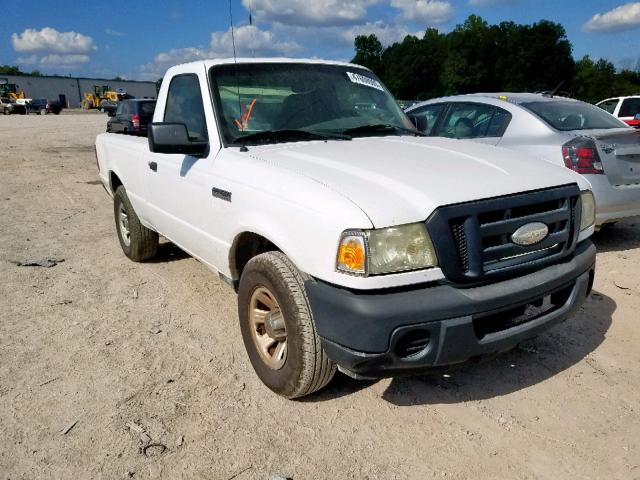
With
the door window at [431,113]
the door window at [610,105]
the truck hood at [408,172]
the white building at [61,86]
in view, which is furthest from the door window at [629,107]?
the white building at [61,86]

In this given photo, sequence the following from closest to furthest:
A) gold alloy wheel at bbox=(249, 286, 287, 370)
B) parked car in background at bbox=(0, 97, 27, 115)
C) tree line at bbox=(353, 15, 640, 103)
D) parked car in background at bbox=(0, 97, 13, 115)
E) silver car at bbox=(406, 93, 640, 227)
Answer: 1. gold alloy wheel at bbox=(249, 286, 287, 370)
2. silver car at bbox=(406, 93, 640, 227)
3. parked car in background at bbox=(0, 97, 13, 115)
4. parked car in background at bbox=(0, 97, 27, 115)
5. tree line at bbox=(353, 15, 640, 103)

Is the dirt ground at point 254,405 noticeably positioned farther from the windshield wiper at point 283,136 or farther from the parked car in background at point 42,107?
the parked car in background at point 42,107

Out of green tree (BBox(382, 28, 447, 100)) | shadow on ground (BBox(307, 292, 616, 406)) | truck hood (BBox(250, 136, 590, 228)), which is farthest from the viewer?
green tree (BBox(382, 28, 447, 100))

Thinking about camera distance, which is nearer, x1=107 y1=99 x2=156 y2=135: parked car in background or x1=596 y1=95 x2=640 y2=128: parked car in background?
x1=596 y1=95 x2=640 y2=128: parked car in background

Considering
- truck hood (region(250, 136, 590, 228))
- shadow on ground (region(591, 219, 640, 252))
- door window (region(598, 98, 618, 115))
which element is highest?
door window (region(598, 98, 618, 115))

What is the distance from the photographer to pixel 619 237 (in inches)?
240

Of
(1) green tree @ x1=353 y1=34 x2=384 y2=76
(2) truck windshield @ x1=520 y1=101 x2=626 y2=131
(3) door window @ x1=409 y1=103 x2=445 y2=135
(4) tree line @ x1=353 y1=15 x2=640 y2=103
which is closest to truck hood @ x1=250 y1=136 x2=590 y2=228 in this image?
(2) truck windshield @ x1=520 y1=101 x2=626 y2=131

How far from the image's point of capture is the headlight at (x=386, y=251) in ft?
7.39

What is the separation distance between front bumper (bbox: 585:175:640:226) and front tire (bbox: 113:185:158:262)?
443 centimetres

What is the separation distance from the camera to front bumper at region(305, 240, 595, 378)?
2234 mm

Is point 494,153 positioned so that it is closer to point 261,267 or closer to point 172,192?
point 261,267

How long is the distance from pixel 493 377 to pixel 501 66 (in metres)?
81.0

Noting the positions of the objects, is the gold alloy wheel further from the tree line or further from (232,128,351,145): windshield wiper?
the tree line

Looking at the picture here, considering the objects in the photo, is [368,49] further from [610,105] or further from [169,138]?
[169,138]
